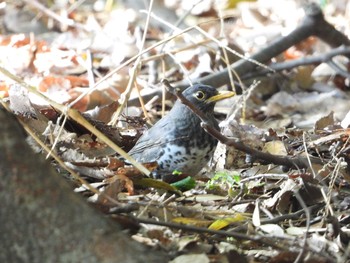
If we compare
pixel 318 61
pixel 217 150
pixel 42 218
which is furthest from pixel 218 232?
pixel 318 61

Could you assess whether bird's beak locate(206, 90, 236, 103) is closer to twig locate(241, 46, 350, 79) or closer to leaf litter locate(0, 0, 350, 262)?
leaf litter locate(0, 0, 350, 262)

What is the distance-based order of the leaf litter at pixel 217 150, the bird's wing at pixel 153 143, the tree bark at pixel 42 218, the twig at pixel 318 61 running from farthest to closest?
1. the twig at pixel 318 61
2. the bird's wing at pixel 153 143
3. the leaf litter at pixel 217 150
4. the tree bark at pixel 42 218

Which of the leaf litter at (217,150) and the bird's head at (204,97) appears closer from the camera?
the leaf litter at (217,150)

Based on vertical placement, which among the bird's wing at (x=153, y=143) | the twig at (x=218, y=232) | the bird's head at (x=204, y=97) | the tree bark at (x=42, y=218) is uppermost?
the tree bark at (x=42, y=218)

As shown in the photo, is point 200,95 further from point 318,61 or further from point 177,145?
point 318,61

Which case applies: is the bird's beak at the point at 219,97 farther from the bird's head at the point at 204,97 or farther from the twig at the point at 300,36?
the twig at the point at 300,36

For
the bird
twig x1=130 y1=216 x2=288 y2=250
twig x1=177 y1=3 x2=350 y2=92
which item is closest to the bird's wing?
the bird

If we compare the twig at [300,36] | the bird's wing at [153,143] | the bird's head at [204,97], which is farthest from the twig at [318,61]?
the bird's wing at [153,143]
